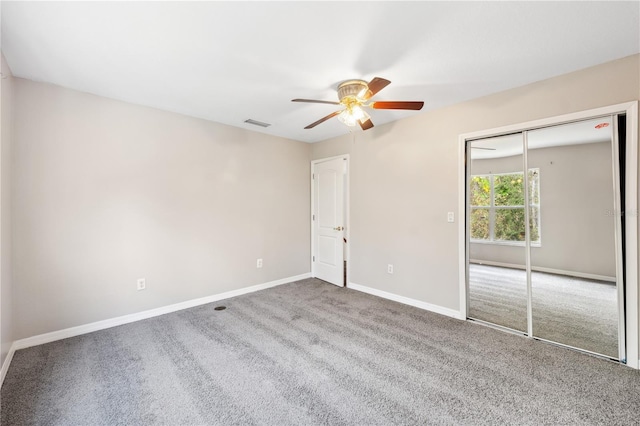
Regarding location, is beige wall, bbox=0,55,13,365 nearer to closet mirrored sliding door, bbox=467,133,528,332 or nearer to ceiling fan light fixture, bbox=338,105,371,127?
ceiling fan light fixture, bbox=338,105,371,127

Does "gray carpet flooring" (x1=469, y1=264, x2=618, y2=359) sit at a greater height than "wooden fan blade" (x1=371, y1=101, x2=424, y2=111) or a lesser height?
lesser

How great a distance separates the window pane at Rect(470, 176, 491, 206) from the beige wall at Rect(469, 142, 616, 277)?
225 mm

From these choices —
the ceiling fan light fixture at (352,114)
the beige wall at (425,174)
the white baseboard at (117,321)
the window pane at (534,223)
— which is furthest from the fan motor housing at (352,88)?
the white baseboard at (117,321)

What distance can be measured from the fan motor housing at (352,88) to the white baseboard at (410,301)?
2.65m

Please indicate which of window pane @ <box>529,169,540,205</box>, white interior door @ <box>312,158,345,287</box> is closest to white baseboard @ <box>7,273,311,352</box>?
white interior door @ <box>312,158,345,287</box>

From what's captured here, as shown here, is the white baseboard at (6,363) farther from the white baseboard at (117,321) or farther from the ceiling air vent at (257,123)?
the ceiling air vent at (257,123)

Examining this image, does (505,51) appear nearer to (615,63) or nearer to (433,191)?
(615,63)

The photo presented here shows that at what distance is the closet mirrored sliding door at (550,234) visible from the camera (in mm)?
2283

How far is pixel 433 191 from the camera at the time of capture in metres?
3.29

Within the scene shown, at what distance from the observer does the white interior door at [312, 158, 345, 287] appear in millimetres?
4391

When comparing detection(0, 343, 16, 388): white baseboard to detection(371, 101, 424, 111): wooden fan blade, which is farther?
detection(371, 101, 424, 111): wooden fan blade

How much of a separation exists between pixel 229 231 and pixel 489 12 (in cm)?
361

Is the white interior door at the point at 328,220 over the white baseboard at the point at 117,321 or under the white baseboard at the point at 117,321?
over

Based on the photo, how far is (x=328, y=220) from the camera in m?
4.60
